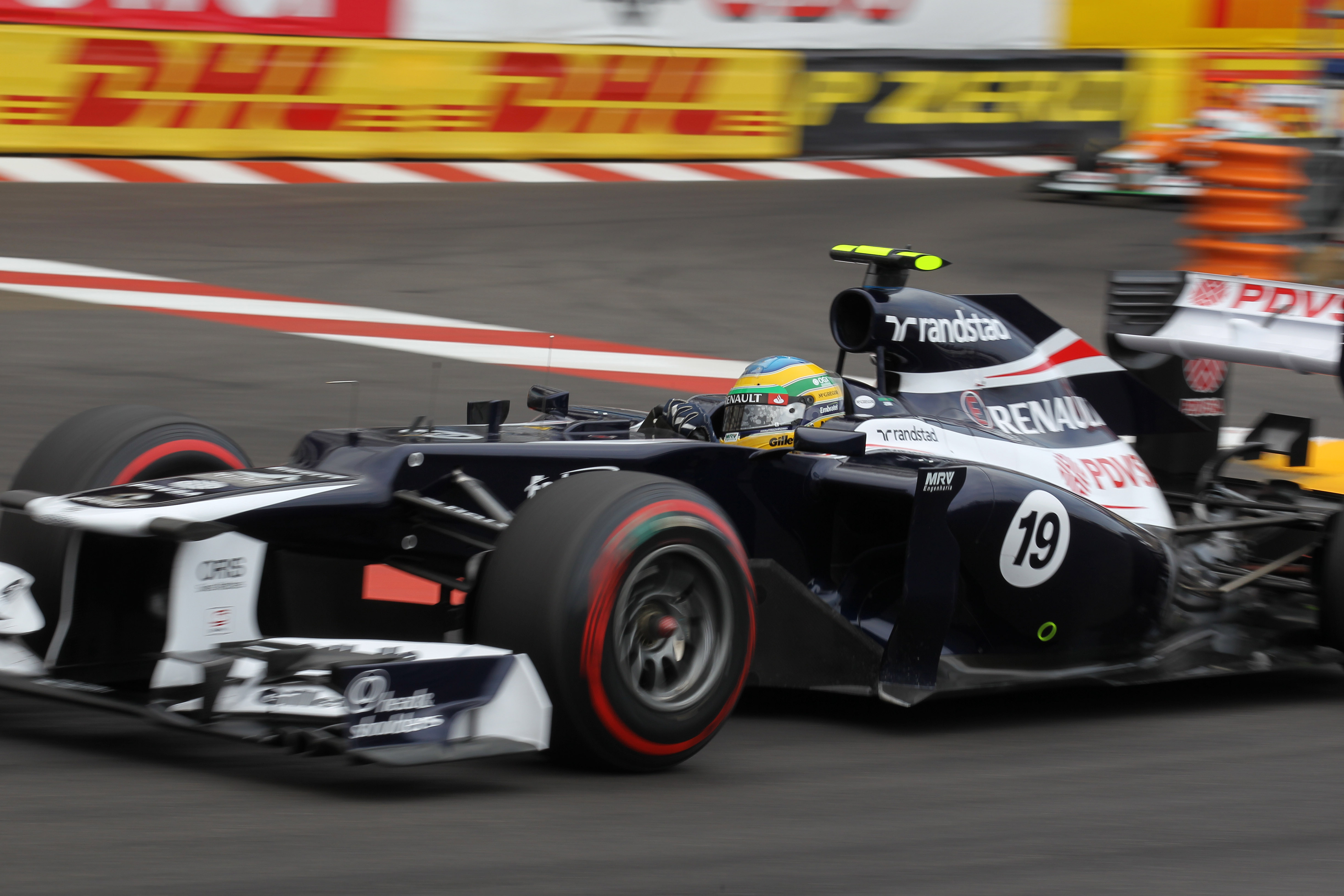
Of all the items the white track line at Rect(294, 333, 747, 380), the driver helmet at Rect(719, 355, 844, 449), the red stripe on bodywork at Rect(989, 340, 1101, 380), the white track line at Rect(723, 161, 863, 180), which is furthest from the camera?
the white track line at Rect(723, 161, 863, 180)

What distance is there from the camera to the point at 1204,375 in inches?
270

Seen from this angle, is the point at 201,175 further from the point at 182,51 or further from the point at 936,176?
the point at 936,176

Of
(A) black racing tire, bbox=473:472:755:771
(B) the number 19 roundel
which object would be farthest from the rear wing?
(A) black racing tire, bbox=473:472:755:771

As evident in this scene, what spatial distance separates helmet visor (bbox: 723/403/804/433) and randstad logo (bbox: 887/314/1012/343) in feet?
1.71

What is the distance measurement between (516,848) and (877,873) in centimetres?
75

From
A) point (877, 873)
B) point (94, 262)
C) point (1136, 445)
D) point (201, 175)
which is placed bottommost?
point (877, 873)

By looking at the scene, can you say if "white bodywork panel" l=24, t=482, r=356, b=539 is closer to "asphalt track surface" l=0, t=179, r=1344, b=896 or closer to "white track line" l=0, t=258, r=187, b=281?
"asphalt track surface" l=0, t=179, r=1344, b=896

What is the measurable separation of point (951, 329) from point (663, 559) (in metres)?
1.88

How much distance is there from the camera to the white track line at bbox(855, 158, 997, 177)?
57.6 feet

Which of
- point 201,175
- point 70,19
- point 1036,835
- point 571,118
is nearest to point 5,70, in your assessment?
point 70,19

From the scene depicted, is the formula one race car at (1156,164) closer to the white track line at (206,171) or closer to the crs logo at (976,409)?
the white track line at (206,171)

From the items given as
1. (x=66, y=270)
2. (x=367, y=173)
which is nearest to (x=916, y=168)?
(x=367, y=173)

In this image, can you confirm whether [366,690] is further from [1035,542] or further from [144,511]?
[1035,542]

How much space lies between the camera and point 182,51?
47.2ft
